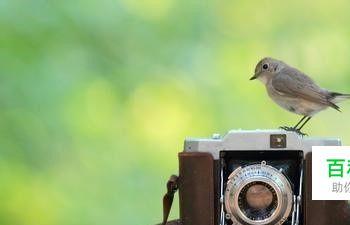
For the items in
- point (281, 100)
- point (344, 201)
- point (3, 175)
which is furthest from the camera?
point (3, 175)

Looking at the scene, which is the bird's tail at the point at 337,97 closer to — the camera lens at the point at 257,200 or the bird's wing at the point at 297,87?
the bird's wing at the point at 297,87

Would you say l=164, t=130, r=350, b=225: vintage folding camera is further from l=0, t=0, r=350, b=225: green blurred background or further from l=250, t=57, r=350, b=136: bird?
l=0, t=0, r=350, b=225: green blurred background

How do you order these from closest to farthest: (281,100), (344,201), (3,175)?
1. (344,201)
2. (281,100)
3. (3,175)

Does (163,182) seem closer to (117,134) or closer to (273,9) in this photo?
(117,134)

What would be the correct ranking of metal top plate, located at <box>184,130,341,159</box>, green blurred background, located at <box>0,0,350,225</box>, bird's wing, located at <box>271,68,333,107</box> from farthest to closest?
green blurred background, located at <box>0,0,350,225</box>
bird's wing, located at <box>271,68,333,107</box>
metal top plate, located at <box>184,130,341,159</box>

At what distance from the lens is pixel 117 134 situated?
2301 millimetres

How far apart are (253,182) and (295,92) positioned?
9.8 inches

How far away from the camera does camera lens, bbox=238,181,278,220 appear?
1.86m

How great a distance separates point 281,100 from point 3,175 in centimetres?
77

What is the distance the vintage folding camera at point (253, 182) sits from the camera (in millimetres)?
1836

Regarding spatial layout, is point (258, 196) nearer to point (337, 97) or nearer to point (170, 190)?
point (170, 190)

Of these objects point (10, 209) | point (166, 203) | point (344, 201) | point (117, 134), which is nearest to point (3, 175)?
point (10, 209)

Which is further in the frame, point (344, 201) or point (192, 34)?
point (192, 34)

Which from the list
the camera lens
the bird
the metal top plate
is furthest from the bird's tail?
the camera lens
